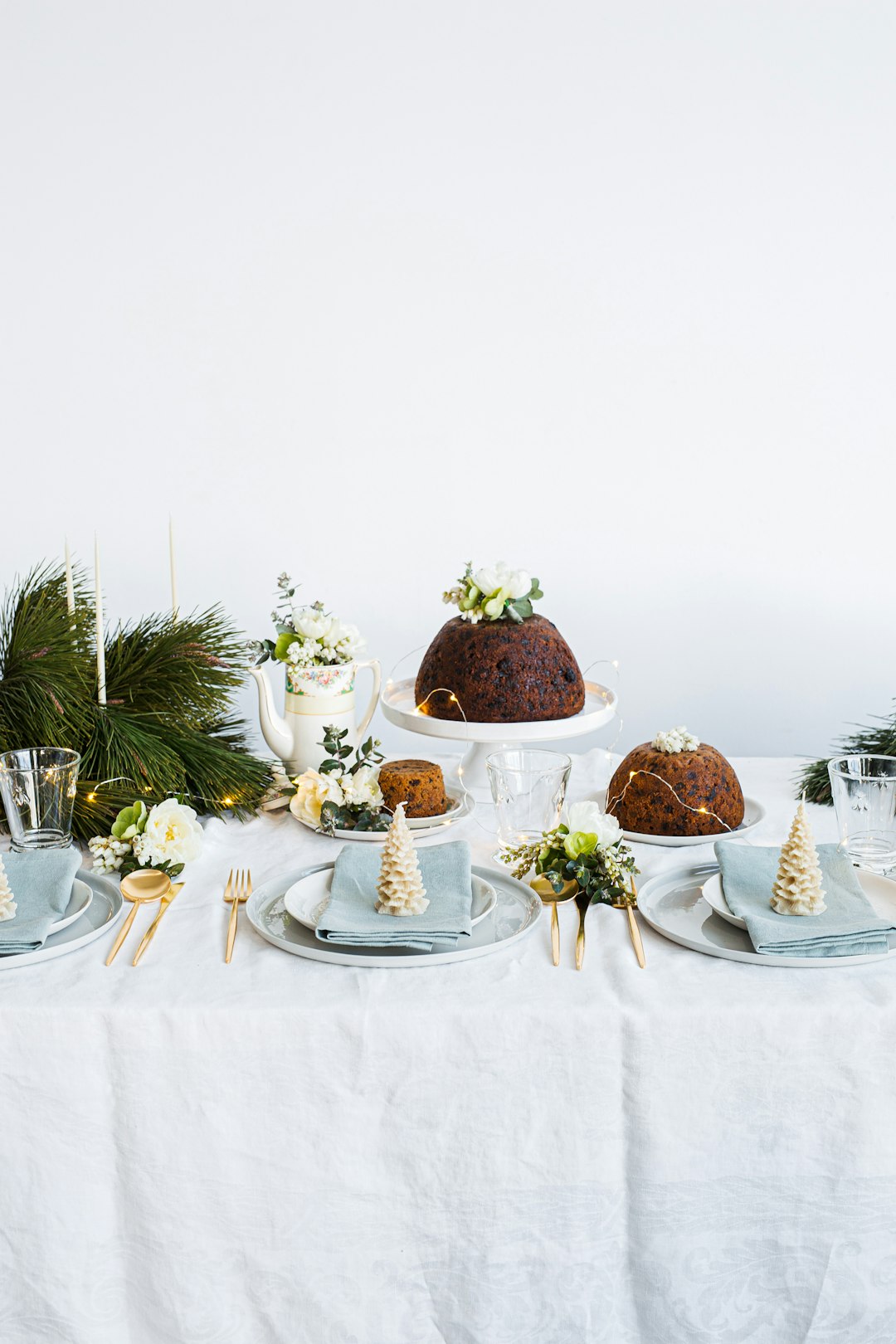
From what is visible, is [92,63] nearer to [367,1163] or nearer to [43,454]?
[43,454]

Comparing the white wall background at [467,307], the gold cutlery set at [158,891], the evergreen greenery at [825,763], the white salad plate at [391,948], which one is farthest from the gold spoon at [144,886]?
the white wall background at [467,307]

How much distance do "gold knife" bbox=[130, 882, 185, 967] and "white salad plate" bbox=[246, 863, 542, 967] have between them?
8 centimetres

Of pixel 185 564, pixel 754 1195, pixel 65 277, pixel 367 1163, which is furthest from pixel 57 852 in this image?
pixel 65 277

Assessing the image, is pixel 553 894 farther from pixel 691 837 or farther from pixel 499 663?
pixel 499 663

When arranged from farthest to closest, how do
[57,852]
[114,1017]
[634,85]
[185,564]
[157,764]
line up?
[185,564], [634,85], [157,764], [57,852], [114,1017]

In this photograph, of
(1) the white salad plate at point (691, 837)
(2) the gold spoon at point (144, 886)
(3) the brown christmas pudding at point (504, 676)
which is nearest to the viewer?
(2) the gold spoon at point (144, 886)

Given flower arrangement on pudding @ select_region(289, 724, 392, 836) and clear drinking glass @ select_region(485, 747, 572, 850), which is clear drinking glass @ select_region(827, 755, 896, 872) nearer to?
clear drinking glass @ select_region(485, 747, 572, 850)

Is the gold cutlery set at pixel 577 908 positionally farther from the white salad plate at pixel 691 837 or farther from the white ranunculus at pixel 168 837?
the white ranunculus at pixel 168 837

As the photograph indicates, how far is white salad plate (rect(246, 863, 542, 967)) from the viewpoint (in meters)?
0.90

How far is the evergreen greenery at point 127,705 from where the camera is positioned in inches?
49.4

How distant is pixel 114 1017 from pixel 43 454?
1.83 m

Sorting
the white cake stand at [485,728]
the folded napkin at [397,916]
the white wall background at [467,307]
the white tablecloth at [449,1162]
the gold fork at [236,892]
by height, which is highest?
the white wall background at [467,307]

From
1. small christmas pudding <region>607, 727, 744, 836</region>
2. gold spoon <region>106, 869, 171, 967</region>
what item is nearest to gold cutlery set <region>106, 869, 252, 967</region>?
gold spoon <region>106, 869, 171, 967</region>

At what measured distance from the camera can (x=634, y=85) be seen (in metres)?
2.24
